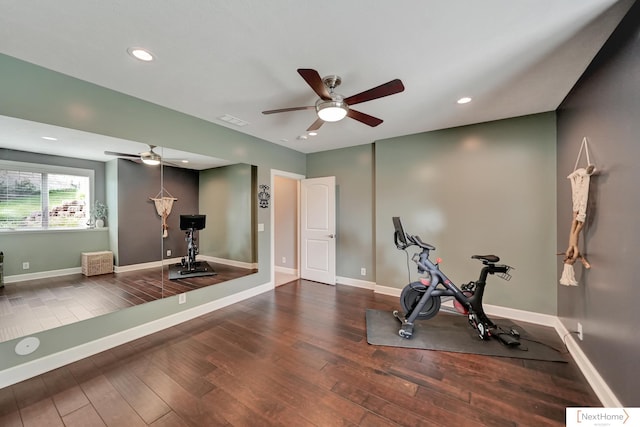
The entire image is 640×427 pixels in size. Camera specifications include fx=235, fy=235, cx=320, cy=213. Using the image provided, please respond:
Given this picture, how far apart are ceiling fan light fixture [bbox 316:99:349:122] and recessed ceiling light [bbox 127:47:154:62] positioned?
56.3 inches

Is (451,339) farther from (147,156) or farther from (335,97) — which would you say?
(147,156)

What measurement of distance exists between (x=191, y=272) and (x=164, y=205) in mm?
992

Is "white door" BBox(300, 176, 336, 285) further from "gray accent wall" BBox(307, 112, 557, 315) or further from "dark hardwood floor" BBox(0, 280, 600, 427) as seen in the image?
"dark hardwood floor" BBox(0, 280, 600, 427)

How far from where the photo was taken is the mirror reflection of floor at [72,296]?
2004 mm

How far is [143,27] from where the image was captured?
5.34 feet

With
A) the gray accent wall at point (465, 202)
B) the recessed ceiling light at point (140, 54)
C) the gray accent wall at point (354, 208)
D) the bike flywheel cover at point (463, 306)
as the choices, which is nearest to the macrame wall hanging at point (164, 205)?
the recessed ceiling light at point (140, 54)

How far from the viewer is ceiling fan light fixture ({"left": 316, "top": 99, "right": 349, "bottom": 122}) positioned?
7.11 ft

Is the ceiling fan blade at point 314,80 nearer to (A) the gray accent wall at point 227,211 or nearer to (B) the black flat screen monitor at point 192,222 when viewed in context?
(A) the gray accent wall at point 227,211

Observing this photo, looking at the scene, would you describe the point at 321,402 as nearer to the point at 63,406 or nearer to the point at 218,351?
the point at 218,351

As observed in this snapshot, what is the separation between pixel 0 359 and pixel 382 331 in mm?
3429

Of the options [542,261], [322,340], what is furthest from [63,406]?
[542,261]

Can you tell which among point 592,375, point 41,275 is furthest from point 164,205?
point 592,375
